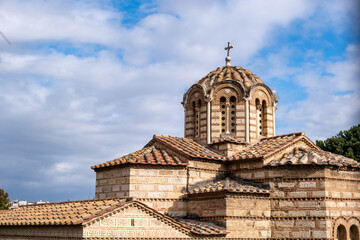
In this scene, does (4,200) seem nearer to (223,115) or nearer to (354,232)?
(223,115)

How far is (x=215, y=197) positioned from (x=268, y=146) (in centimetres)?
400

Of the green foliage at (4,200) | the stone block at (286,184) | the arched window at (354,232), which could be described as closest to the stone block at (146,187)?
the stone block at (286,184)

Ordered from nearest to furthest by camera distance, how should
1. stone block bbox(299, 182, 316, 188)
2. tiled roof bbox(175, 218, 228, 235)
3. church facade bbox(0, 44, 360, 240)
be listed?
church facade bbox(0, 44, 360, 240) < tiled roof bbox(175, 218, 228, 235) < stone block bbox(299, 182, 316, 188)

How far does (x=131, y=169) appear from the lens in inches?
675

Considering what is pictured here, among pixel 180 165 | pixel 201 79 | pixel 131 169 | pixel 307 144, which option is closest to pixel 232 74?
pixel 201 79

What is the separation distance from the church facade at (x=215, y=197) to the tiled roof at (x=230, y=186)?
0.05 meters

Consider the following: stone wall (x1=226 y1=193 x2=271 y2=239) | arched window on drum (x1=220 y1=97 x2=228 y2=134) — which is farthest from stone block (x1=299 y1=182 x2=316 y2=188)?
arched window on drum (x1=220 y1=97 x2=228 y2=134)

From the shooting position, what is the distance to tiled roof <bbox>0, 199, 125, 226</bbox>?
14328 millimetres

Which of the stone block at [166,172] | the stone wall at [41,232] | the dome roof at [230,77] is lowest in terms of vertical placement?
the stone wall at [41,232]

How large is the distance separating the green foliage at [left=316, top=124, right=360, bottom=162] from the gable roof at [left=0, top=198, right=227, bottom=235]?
2003cm

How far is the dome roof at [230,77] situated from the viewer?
2175 centimetres

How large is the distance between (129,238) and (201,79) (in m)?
11.1

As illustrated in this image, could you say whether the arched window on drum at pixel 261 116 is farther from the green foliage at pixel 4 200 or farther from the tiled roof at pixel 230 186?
the green foliage at pixel 4 200

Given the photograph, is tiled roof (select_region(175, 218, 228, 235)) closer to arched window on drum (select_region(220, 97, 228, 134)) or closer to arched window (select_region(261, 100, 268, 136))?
arched window on drum (select_region(220, 97, 228, 134))
